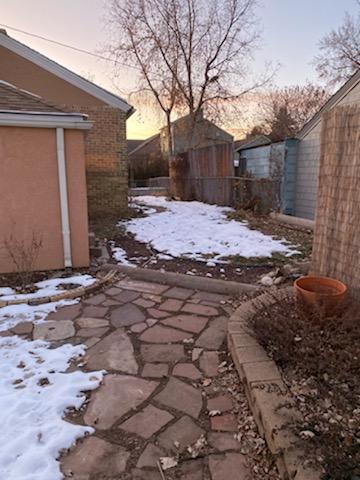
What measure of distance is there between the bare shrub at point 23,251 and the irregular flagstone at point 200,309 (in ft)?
6.78

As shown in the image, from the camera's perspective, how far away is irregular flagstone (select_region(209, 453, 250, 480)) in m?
1.65

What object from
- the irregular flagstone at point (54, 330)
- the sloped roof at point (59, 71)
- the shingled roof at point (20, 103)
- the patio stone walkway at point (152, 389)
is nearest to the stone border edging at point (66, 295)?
the patio stone walkway at point (152, 389)

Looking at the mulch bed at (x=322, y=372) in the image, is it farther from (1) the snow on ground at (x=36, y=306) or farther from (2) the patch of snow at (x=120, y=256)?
(2) the patch of snow at (x=120, y=256)

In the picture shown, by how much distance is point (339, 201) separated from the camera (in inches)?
120

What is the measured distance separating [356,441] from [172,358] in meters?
1.43

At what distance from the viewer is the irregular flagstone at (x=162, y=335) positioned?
117 inches

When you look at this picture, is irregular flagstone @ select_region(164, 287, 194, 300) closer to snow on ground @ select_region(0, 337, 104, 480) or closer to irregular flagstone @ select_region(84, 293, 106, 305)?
irregular flagstone @ select_region(84, 293, 106, 305)

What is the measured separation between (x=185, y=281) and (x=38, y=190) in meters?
2.21

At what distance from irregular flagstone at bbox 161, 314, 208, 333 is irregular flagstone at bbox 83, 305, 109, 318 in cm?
66

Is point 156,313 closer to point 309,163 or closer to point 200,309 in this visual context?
point 200,309

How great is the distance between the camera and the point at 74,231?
4.61m

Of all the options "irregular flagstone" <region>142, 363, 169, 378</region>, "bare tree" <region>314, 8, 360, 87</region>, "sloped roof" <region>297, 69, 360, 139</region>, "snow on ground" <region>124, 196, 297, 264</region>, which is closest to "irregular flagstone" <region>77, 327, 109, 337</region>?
"irregular flagstone" <region>142, 363, 169, 378</region>

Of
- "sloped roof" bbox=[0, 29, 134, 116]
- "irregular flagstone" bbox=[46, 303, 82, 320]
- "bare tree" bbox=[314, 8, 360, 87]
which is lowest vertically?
"irregular flagstone" bbox=[46, 303, 82, 320]

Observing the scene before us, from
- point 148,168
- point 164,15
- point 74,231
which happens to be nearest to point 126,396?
point 74,231
